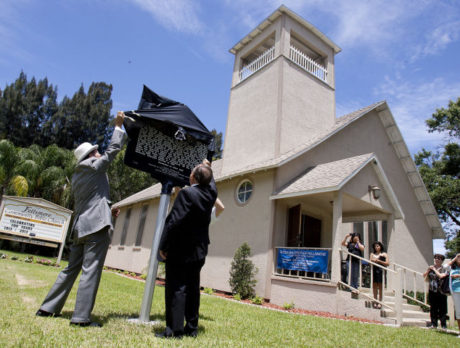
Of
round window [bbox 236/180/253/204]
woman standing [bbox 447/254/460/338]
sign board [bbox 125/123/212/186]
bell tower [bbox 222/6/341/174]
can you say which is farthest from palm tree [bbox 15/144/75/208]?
woman standing [bbox 447/254/460/338]

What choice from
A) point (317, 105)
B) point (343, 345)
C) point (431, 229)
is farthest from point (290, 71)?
point (343, 345)

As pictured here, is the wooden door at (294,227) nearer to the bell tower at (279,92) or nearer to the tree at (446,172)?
the bell tower at (279,92)

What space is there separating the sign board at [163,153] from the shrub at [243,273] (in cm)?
636

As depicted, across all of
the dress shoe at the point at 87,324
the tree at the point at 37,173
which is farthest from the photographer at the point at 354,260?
the tree at the point at 37,173

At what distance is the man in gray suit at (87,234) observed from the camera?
360 cm

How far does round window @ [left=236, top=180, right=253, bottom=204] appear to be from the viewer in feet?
39.0

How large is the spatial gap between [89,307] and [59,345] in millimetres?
828

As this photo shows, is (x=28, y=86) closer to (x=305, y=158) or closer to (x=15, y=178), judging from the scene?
(x=15, y=178)

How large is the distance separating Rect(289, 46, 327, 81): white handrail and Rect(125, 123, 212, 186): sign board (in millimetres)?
10708

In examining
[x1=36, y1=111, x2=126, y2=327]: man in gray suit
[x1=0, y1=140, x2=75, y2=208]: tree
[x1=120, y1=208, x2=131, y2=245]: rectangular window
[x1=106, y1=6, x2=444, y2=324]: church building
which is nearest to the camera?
[x1=36, y1=111, x2=126, y2=327]: man in gray suit

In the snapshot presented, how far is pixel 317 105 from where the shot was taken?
1444 centimetres

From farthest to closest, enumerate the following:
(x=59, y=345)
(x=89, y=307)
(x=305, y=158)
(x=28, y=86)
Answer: (x=28, y=86) < (x=305, y=158) < (x=89, y=307) < (x=59, y=345)

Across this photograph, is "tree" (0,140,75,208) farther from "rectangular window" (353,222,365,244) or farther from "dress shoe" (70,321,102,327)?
"dress shoe" (70,321,102,327)

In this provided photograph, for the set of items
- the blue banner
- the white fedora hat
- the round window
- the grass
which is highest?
the round window
